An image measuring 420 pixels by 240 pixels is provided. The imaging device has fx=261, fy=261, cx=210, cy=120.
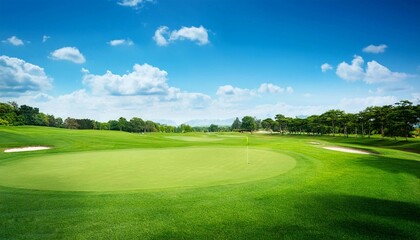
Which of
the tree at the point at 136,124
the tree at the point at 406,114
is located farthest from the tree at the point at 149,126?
the tree at the point at 406,114

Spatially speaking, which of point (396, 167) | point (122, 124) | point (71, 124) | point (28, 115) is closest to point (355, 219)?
point (396, 167)

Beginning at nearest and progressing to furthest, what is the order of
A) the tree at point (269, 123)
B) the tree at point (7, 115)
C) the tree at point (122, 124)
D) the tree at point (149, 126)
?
the tree at point (7, 115)
the tree at point (269, 123)
the tree at point (122, 124)
the tree at point (149, 126)

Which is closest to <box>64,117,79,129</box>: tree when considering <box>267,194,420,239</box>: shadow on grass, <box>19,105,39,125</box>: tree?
<box>19,105,39,125</box>: tree

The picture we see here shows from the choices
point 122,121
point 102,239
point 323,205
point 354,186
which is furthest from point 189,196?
point 122,121

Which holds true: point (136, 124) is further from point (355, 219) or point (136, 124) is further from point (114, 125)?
point (355, 219)

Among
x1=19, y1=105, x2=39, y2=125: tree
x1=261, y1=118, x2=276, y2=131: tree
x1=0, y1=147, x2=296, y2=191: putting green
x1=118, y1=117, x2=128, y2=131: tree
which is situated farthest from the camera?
x1=118, y1=117, x2=128, y2=131: tree

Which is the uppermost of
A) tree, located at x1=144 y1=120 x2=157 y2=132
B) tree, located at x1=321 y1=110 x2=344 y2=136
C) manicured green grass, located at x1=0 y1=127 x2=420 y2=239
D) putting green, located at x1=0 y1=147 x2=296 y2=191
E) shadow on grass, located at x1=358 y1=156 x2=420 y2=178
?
tree, located at x1=321 y1=110 x2=344 y2=136

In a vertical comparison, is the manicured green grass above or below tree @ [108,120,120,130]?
below

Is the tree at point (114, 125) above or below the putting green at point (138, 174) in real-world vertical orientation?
above

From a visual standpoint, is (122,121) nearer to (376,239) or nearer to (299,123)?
(299,123)

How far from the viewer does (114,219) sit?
677 centimetres

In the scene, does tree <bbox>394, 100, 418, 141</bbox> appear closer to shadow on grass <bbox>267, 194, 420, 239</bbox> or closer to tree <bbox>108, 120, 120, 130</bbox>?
shadow on grass <bbox>267, 194, 420, 239</bbox>

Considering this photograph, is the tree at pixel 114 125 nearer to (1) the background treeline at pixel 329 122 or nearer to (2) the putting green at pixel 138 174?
(1) the background treeline at pixel 329 122

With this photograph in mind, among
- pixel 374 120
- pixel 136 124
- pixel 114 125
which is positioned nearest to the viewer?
pixel 374 120
